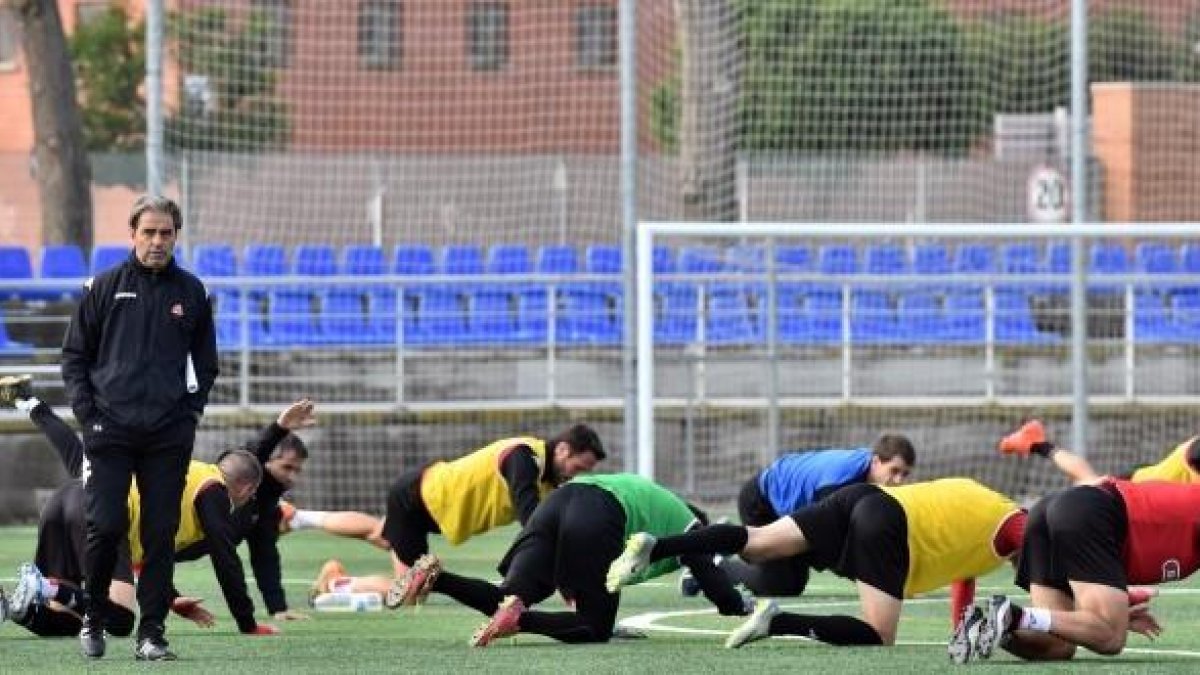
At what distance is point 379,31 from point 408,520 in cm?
761

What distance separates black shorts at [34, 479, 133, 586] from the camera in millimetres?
13789

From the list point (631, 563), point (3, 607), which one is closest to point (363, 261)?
point (3, 607)

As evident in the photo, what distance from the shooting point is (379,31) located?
77.3 ft

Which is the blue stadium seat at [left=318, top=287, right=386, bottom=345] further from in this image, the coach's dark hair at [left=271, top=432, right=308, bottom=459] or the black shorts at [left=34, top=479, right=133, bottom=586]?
the black shorts at [left=34, top=479, right=133, bottom=586]

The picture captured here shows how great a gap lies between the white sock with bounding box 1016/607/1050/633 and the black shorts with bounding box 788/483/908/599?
104cm

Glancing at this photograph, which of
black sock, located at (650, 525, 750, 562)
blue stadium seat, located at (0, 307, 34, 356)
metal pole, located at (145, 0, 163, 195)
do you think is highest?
metal pole, located at (145, 0, 163, 195)

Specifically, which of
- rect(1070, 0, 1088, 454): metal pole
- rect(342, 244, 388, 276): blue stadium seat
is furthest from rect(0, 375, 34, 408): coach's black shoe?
rect(342, 244, 388, 276): blue stadium seat

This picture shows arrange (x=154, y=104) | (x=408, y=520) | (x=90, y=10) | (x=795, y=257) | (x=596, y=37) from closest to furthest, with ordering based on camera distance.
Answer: (x=408, y=520), (x=154, y=104), (x=596, y=37), (x=795, y=257), (x=90, y=10)

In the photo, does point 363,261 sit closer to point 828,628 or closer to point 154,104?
point 154,104

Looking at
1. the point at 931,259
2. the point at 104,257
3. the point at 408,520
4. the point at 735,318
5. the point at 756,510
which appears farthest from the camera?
the point at 104,257

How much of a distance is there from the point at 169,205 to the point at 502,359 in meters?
12.4

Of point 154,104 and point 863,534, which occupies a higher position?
point 154,104

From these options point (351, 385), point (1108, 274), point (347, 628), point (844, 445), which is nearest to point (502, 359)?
point (351, 385)

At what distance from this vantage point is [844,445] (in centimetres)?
2438
